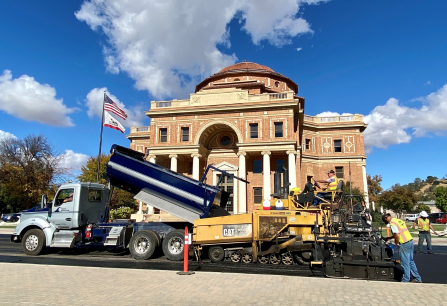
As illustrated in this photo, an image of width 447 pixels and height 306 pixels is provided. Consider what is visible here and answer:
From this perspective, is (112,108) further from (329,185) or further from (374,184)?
(374,184)

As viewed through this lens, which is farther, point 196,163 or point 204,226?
point 196,163

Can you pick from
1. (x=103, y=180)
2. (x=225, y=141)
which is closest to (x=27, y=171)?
(x=103, y=180)

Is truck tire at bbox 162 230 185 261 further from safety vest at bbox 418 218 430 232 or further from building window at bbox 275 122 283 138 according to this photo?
building window at bbox 275 122 283 138

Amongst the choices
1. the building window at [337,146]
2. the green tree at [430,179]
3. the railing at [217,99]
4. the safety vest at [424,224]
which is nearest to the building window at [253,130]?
the railing at [217,99]

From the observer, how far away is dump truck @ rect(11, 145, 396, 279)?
8219mm

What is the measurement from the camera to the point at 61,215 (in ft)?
36.4

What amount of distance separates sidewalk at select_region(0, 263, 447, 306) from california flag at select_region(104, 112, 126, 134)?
15.3 meters

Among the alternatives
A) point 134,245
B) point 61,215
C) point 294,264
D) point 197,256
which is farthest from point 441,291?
point 61,215

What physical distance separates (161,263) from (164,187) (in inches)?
99.3

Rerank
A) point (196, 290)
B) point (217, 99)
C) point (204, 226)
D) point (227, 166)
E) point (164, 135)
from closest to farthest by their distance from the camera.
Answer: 1. point (196, 290)
2. point (204, 226)
3. point (217, 99)
4. point (227, 166)
5. point (164, 135)

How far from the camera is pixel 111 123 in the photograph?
21812mm

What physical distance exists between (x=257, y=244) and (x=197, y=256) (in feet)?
6.56

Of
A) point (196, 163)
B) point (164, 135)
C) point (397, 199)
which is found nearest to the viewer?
point (196, 163)

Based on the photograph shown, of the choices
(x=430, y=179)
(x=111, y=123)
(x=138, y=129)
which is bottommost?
(x=111, y=123)
